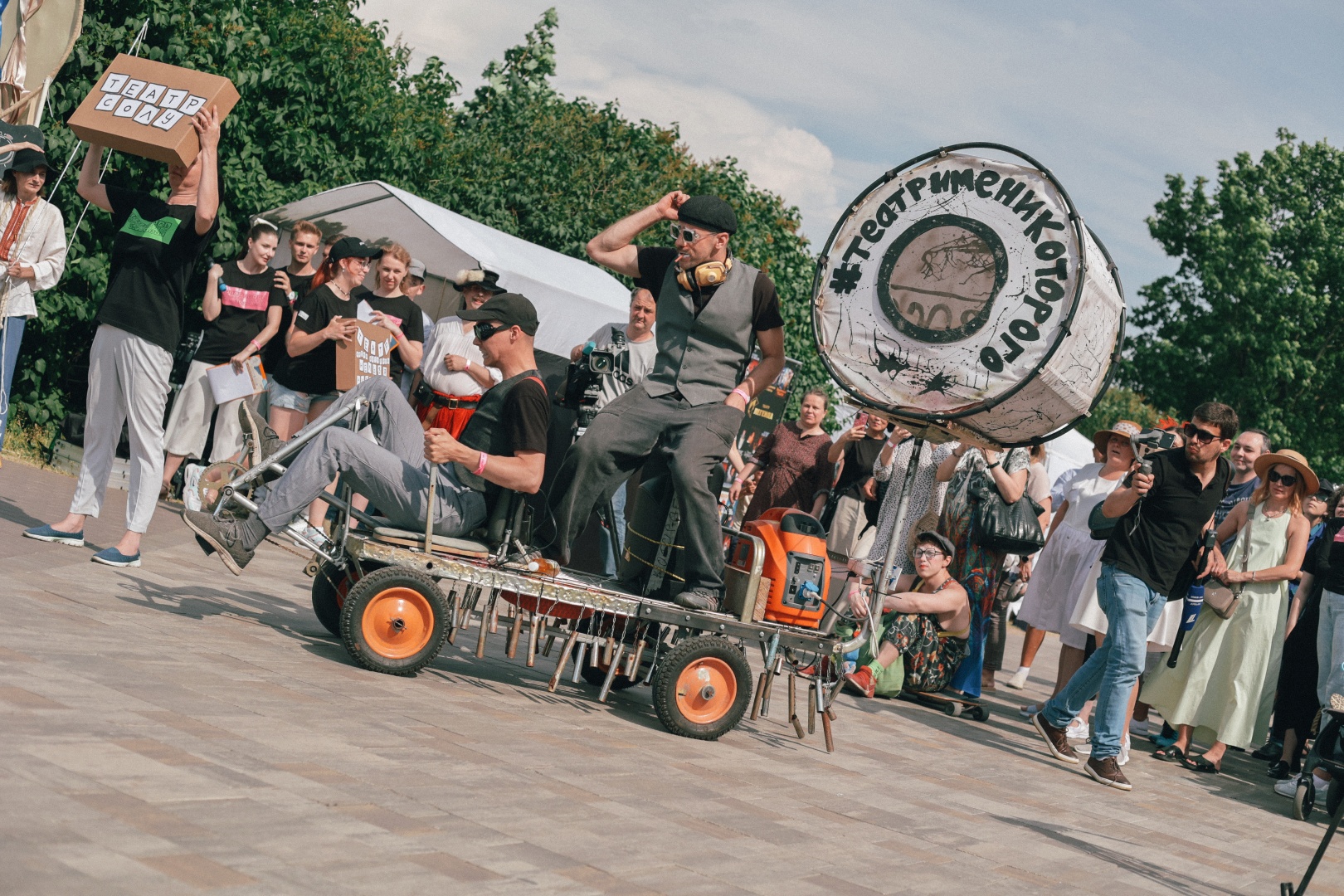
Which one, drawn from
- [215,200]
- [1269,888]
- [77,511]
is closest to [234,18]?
[215,200]

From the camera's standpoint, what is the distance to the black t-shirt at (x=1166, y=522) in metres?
7.64

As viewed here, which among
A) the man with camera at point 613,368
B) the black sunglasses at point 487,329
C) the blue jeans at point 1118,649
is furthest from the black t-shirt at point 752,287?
the blue jeans at point 1118,649

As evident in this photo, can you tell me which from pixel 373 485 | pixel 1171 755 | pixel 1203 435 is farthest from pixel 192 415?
pixel 1171 755

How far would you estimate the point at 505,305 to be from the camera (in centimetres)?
644

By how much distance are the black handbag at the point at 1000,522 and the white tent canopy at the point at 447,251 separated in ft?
15.1

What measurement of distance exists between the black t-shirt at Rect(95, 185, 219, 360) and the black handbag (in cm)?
548

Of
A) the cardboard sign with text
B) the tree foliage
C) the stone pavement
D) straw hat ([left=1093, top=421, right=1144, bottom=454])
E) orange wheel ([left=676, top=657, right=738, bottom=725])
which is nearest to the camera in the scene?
the stone pavement

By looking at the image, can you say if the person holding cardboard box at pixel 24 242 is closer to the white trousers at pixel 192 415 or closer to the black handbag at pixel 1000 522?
the white trousers at pixel 192 415

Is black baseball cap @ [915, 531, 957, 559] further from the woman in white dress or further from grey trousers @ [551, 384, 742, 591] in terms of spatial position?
grey trousers @ [551, 384, 742, 591]

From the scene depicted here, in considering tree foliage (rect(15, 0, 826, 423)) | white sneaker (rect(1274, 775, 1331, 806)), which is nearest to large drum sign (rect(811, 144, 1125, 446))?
white sneaker (rect(1274, 775, 1331, 806))

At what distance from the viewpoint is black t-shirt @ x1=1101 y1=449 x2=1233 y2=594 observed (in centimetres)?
764

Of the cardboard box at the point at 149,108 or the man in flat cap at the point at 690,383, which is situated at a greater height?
the cardboard box at the point at 149,108

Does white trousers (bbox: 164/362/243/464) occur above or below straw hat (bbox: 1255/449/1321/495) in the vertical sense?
below

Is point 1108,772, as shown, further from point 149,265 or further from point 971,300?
point 149,265
